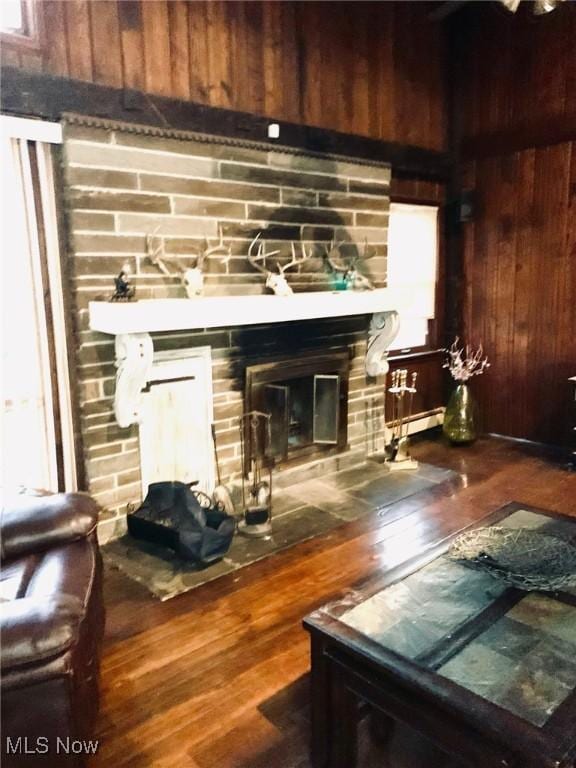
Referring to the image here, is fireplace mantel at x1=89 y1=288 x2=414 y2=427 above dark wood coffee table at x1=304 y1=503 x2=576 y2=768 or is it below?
above

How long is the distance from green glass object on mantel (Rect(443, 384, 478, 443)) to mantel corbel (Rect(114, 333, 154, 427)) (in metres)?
2.87

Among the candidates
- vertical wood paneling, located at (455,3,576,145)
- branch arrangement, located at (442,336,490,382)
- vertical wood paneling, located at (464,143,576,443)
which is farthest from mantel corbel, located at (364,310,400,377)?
vertical wood paneling, located at (455,3,576,145)

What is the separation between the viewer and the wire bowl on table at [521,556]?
1.89 meters

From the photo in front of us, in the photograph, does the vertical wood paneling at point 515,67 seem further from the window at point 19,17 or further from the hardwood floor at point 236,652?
the window at point 19,17

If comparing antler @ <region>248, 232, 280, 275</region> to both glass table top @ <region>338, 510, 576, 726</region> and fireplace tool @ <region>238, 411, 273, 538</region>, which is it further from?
glass table top @ <region>338, 510, 576, 726</region>

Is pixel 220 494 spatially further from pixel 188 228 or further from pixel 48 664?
pixel 48 664

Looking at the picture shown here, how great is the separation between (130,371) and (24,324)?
0.55 metres

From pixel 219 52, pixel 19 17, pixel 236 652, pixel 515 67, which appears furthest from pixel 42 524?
pixel 515 67

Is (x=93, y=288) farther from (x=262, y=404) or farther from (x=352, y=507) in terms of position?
(x=352, y=507)

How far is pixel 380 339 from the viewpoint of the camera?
14.7 feet

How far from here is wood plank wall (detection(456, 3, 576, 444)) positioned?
4562mm

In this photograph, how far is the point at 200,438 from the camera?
11.8ft

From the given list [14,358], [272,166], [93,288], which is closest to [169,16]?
[272,166]

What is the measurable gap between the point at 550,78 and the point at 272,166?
2434mm
